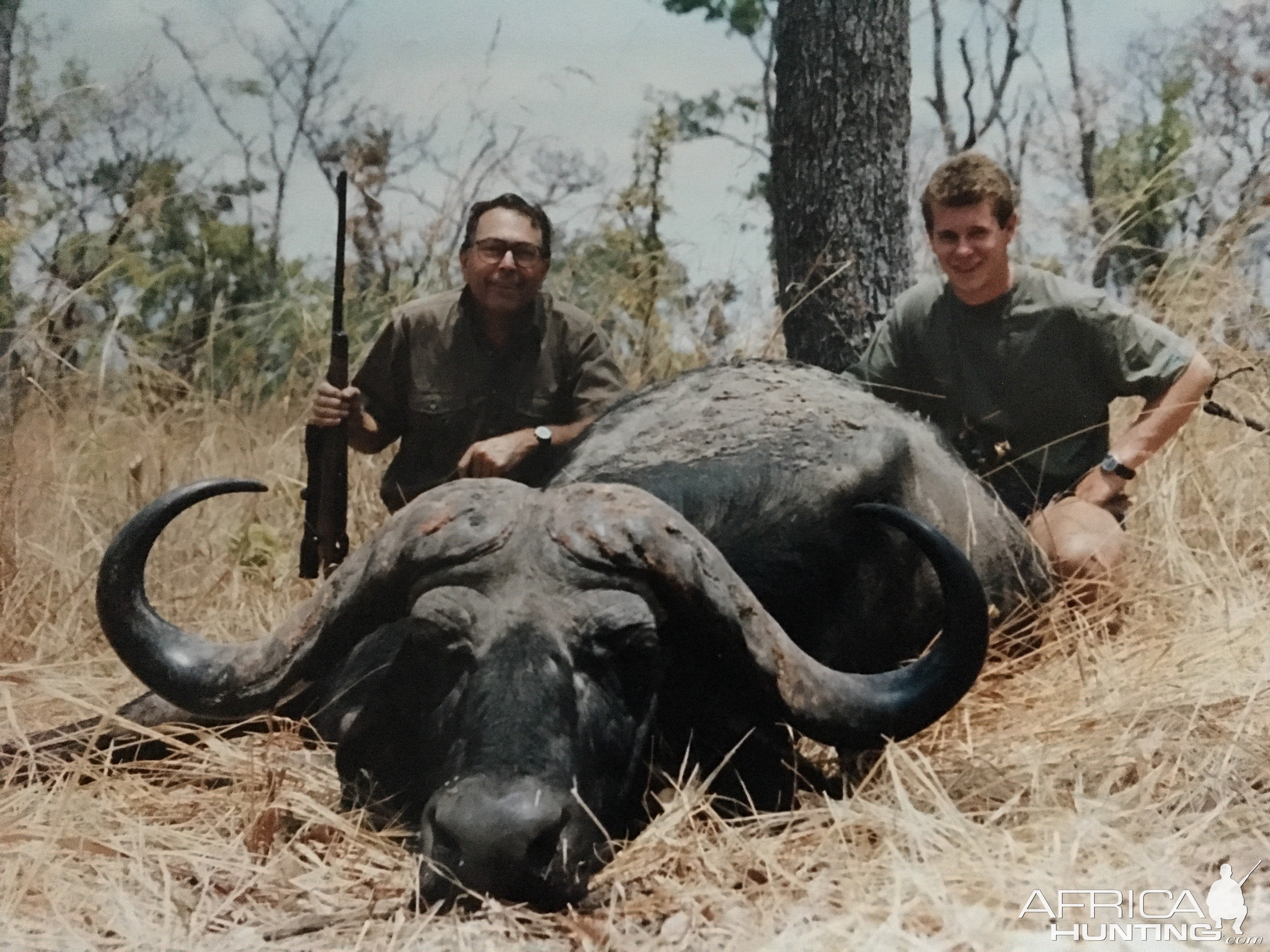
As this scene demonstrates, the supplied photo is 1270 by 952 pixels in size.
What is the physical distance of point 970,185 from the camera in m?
3.92

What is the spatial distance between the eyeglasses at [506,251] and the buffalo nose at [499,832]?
2.57 meters

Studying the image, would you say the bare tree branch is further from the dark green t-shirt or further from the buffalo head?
the buffalo head

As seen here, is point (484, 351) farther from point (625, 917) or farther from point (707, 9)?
point (625, 917)

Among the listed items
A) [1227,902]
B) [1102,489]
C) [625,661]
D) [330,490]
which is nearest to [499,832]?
[625,661]

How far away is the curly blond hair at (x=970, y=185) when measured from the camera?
392 centimetres

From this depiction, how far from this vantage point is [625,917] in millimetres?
2146

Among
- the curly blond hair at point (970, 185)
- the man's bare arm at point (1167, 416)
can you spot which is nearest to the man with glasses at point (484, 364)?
the curly blond hair at point (970, 185)

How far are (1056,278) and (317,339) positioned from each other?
258 centimetres

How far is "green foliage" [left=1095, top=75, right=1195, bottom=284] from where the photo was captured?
438 centimetres

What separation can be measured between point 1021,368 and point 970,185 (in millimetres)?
629

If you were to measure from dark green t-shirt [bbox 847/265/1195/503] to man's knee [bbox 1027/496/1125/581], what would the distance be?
21 cm

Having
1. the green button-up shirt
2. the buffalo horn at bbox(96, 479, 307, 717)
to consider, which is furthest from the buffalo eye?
the green button-up shirt

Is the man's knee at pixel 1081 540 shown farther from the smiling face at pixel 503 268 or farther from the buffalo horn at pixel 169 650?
the buffalo horn at pixel 169 650

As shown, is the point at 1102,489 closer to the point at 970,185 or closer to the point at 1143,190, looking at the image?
the point at 970,185
